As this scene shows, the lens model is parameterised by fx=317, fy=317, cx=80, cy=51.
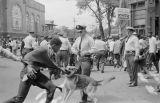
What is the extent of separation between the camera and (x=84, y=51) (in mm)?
7633

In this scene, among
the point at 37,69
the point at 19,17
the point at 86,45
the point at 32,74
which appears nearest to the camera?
the point at 32,74

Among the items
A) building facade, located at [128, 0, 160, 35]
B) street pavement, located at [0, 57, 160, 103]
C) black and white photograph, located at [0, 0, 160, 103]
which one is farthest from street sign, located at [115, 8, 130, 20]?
building facade, located at [128, 0, 160, 35]

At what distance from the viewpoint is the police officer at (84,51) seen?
7.59 metres

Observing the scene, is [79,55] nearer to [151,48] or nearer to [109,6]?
[151,48]

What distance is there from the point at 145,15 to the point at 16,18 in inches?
1402

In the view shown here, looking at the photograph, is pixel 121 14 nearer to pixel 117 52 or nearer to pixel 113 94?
pixel 117 52

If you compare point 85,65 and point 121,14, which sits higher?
point 121,14

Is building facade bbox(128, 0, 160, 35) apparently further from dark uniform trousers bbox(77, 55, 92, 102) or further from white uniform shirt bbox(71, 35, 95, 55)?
dark uniform trousers bbox(77, 55, 92, 102)

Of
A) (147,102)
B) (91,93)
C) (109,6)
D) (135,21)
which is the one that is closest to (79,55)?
(91,93)

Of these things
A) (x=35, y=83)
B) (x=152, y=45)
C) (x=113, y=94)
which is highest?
(x=152, y=45)

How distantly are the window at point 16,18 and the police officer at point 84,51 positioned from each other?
50.9 meters

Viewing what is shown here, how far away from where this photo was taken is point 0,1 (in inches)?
2124

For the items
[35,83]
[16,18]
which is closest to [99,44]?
[35,83]

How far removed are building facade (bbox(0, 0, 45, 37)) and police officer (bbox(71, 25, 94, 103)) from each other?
46644mm
